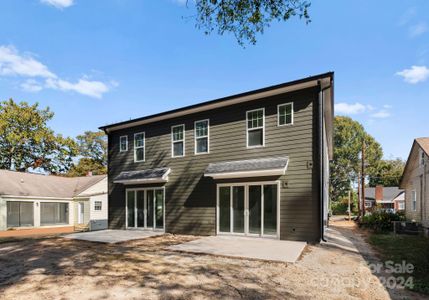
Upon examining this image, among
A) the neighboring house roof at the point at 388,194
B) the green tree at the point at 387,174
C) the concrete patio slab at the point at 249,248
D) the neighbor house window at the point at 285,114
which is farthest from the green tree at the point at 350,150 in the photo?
the concrete patio slab at the point at 249,248

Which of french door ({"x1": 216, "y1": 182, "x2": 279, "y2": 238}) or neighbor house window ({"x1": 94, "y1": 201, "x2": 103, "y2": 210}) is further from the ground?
french door ({"x1": 216, "y1": 182, "x2": 279, "y2": 238})

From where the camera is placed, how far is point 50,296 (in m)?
4.94

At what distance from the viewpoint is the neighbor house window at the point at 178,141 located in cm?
1377

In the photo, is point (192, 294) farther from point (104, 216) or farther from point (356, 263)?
point (104, 216)

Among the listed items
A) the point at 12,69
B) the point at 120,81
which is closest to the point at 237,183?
the point at 120,81

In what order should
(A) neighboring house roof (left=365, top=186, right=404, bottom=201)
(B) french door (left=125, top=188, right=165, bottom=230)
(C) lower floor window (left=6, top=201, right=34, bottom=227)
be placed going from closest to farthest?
1. (B) french door (left=125, top=188, right=165, bottom=230)
2. (C) lower floor window (left=6, top=201, right=34, bottom=227)
3. (A) neighboring house roof (left=365, top=186, right=404, bottom=201)

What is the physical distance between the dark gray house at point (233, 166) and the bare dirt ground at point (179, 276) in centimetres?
237

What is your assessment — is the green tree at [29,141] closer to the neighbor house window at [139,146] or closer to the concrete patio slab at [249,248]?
the neighbor house window at [139,146]

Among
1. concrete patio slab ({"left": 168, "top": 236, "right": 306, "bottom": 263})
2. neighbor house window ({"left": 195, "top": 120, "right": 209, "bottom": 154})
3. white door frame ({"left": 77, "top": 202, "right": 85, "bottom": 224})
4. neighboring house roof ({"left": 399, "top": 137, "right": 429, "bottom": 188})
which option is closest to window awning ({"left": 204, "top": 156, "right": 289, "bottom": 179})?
neighbor house window ({"left": 195, "top": 120, "right": 209, "bottom": 154})

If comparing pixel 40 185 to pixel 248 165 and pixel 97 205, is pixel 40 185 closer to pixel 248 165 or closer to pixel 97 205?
pixel 97 205

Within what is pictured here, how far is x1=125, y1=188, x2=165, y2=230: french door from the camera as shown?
14094 mm

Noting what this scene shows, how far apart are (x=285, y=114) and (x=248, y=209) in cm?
400

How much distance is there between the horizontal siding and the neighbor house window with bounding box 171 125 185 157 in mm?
216

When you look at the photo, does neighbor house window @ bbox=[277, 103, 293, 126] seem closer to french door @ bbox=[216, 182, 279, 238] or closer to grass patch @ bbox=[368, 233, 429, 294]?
french door @ bbox=[216, 182, 279, 238]
